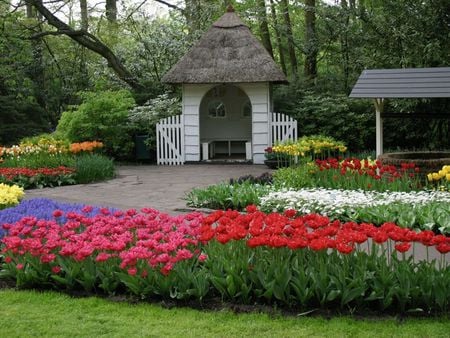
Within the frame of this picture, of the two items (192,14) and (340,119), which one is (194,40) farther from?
(340,119)

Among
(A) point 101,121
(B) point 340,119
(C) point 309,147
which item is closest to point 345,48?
(B) point 340,119

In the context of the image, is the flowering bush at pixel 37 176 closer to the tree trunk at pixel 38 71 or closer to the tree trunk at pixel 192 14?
the tree trunk at pixel 192 14

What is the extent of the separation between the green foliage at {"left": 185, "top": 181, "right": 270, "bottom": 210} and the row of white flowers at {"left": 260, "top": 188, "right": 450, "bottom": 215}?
0.32 m

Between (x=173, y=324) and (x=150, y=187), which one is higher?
(x=150, y=187)

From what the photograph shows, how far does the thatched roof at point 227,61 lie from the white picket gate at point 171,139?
1.36m

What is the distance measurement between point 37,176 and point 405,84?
7.99m

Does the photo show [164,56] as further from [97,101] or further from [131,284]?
[131,284]

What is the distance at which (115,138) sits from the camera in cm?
1995

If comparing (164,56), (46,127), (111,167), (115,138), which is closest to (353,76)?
(164,56)

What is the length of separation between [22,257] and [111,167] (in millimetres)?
9530

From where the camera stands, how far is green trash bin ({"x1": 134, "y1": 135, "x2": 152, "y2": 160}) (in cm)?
2048

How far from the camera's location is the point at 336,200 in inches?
352

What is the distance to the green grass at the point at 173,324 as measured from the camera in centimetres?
453

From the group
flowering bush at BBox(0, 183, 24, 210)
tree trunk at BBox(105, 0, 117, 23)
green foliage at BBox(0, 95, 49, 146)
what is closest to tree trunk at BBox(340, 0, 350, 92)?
tree trunk at BBox(105, 0, 117, 23)
